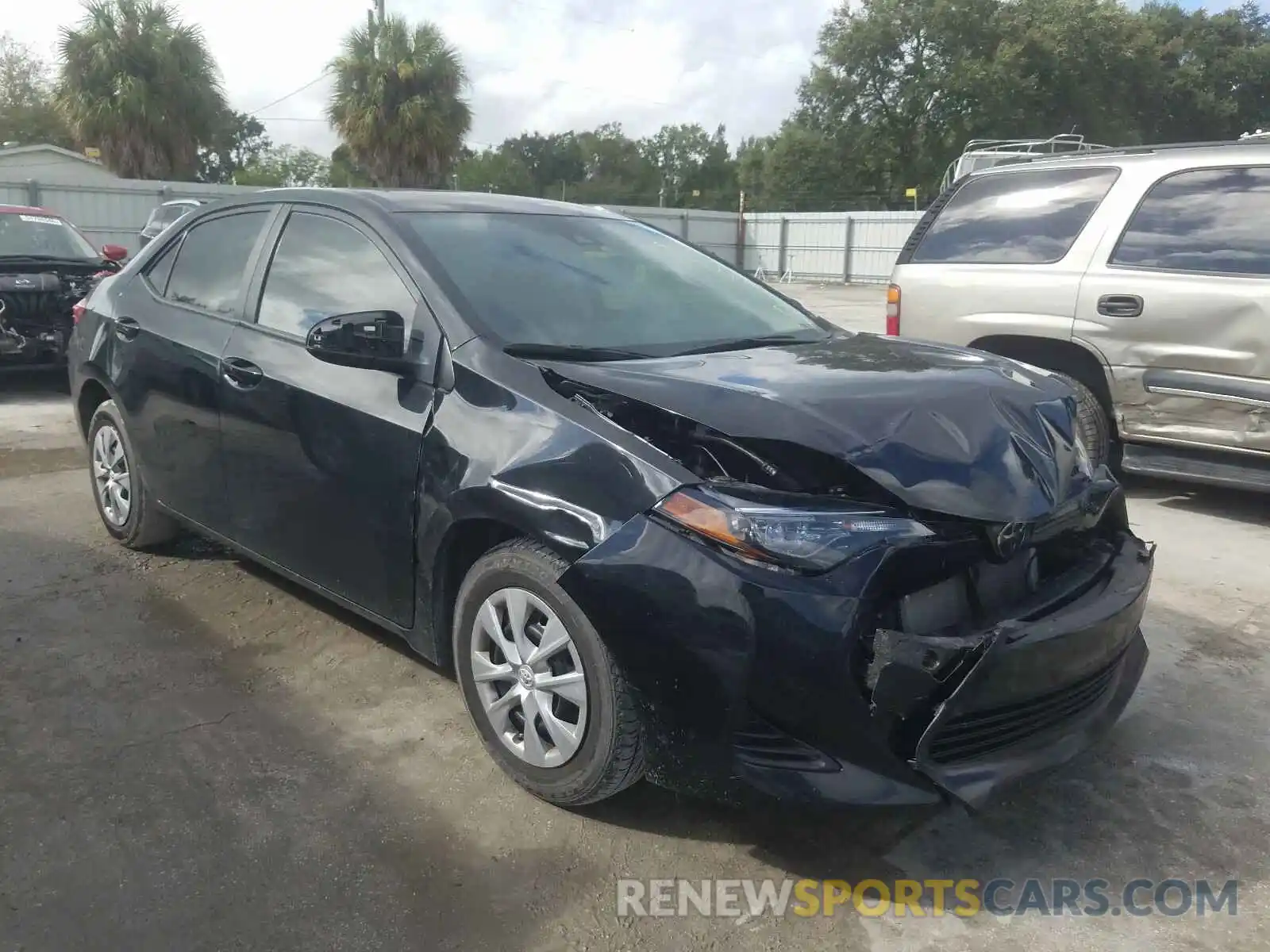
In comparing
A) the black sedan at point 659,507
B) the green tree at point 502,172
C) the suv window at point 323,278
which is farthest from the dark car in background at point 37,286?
the green tree at point 502,172

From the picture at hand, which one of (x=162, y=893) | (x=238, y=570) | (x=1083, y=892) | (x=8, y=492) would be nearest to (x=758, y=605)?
(x=1083, y=892)

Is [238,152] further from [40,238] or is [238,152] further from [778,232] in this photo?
[40,238]

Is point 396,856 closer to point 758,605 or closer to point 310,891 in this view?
point 310,891

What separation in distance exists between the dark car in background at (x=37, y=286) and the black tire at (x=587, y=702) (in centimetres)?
703

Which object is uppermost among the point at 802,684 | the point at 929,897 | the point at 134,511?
the point at 802,684

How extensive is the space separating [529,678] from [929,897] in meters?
1.14

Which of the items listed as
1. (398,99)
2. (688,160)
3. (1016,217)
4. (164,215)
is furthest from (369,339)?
(688,160)

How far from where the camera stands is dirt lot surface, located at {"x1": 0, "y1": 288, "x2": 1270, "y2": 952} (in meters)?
2.46

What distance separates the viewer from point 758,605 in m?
2.39

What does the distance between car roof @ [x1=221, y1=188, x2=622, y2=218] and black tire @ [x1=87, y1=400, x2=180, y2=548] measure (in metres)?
1.23

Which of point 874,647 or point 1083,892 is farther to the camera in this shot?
point 1083,892

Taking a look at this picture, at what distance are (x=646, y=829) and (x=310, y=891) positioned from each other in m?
0.86

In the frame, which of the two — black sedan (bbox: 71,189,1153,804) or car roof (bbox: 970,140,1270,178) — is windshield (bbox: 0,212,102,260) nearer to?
black sedan (bbox: 71,189,1153,804)

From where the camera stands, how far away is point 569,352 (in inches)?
124
